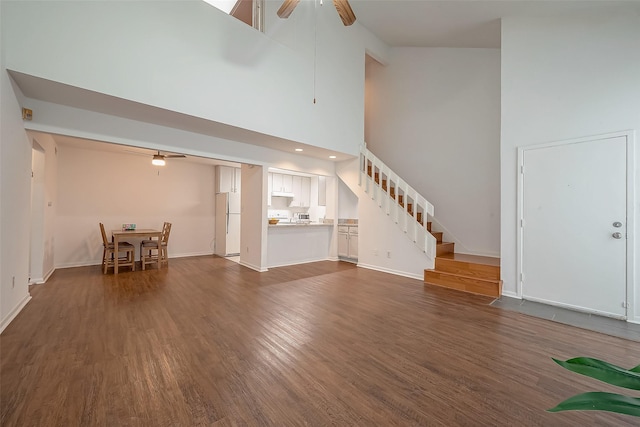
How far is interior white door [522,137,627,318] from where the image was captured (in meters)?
3.22

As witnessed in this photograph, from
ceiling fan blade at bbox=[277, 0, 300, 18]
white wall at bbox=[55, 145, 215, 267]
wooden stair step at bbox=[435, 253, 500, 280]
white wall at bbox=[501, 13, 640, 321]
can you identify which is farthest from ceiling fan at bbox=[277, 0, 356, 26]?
white wall at bbox=[55, 145, 215, 267]

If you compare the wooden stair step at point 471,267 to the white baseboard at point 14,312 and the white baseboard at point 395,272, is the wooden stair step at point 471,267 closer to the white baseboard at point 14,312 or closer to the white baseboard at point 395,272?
the white baseboard at point 395,272

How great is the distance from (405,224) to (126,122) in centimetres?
490

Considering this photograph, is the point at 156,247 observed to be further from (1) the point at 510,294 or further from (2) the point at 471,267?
(1) the point at 510,294

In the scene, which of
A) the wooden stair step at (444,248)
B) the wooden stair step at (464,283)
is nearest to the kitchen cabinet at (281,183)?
the wooden stair step at (444,248)

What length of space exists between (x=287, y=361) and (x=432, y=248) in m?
3.57

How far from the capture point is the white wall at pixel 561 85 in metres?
3.22

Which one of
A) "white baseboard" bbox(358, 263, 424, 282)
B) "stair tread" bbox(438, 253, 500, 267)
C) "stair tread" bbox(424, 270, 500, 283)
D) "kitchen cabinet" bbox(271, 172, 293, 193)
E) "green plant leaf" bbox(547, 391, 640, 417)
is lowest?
"white baseboard" bbox(358, 263, 424, 282)

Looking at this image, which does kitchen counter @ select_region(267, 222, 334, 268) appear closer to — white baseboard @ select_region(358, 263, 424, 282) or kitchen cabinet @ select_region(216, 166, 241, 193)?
white baseboard @ select_region(358, 263, 424, 282)

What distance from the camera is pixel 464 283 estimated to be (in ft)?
Answer: 14.1

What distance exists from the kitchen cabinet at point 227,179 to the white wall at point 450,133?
4.17 metres

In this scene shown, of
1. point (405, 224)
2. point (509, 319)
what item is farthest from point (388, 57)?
point (509, 319)

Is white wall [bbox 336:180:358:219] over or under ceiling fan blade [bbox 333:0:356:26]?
under

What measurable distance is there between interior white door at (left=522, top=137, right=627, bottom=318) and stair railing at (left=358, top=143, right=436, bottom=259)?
147 centimetres
